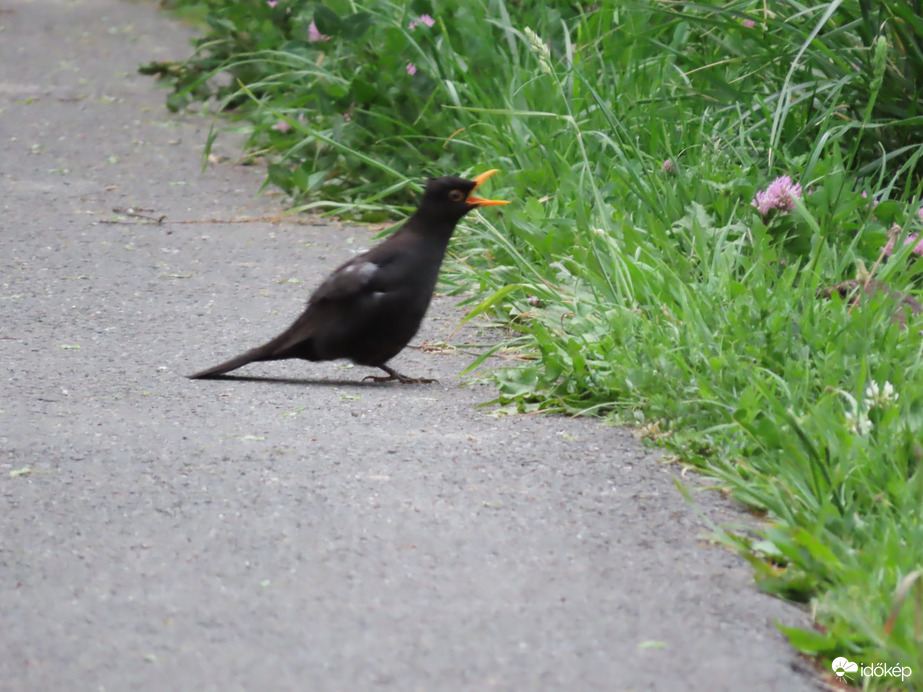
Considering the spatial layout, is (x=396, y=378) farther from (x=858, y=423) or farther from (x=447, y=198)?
(x=858, y=423)

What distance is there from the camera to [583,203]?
454 centimetres

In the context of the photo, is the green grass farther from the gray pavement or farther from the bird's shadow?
the bird's shadow

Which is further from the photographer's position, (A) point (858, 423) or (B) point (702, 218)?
(B) point (702, 218)

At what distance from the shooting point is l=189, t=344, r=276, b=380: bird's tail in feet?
13.5

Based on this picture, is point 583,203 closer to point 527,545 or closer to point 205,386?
point 205,386

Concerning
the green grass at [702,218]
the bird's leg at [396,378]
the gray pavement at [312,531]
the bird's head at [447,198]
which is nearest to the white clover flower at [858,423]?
the green grass at [702,218]

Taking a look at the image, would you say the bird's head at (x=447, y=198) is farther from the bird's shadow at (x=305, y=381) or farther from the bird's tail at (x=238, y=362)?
the bird's tail at (x=238, y=362)

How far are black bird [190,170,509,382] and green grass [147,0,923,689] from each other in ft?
0.86

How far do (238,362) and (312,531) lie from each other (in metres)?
1.47

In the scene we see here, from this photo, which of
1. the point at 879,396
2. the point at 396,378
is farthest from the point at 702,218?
the point at 879,396

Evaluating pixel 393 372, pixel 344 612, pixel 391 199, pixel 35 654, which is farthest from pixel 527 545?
pixel 391 199

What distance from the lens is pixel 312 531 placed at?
2.77 metres

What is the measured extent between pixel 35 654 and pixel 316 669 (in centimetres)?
51

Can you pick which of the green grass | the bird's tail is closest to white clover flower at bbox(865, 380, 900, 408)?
the green grass
